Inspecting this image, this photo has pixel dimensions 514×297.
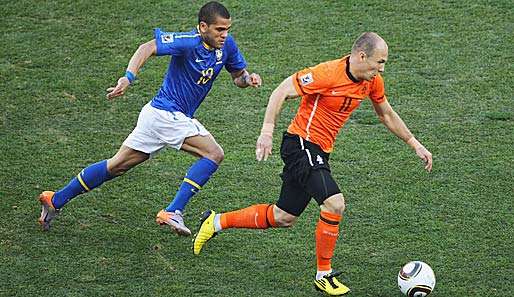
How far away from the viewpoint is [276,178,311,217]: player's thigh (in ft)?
25.6

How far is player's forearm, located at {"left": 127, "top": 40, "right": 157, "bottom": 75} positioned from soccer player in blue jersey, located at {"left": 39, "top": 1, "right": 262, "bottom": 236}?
0.01 m

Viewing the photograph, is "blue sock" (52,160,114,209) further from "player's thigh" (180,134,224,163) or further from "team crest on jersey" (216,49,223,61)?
"team crest on jersey" (216,49,223,61)

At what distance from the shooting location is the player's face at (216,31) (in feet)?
27.0

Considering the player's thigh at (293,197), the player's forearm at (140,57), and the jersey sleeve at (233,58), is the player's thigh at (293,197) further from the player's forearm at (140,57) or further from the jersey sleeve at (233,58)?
the player's forearm at (140,57)

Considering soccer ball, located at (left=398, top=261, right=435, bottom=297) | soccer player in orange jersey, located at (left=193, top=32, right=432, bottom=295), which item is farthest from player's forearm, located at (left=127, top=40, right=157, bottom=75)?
soccer ball, located at (left=398, top=261, right=435, bottom=297)

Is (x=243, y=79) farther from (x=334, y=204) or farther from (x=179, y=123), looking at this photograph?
(x=334, y=204)

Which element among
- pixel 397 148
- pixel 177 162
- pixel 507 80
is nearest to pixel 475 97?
pixel 507 80

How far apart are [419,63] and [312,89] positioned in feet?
15.0

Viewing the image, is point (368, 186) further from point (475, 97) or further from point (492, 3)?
point (492, 3)

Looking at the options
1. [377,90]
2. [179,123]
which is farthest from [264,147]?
[179,123]

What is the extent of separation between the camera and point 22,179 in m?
9.49

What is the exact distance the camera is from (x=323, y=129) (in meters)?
7.75

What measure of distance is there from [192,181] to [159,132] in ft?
1.58

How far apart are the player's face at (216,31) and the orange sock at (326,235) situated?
1.76 meters
